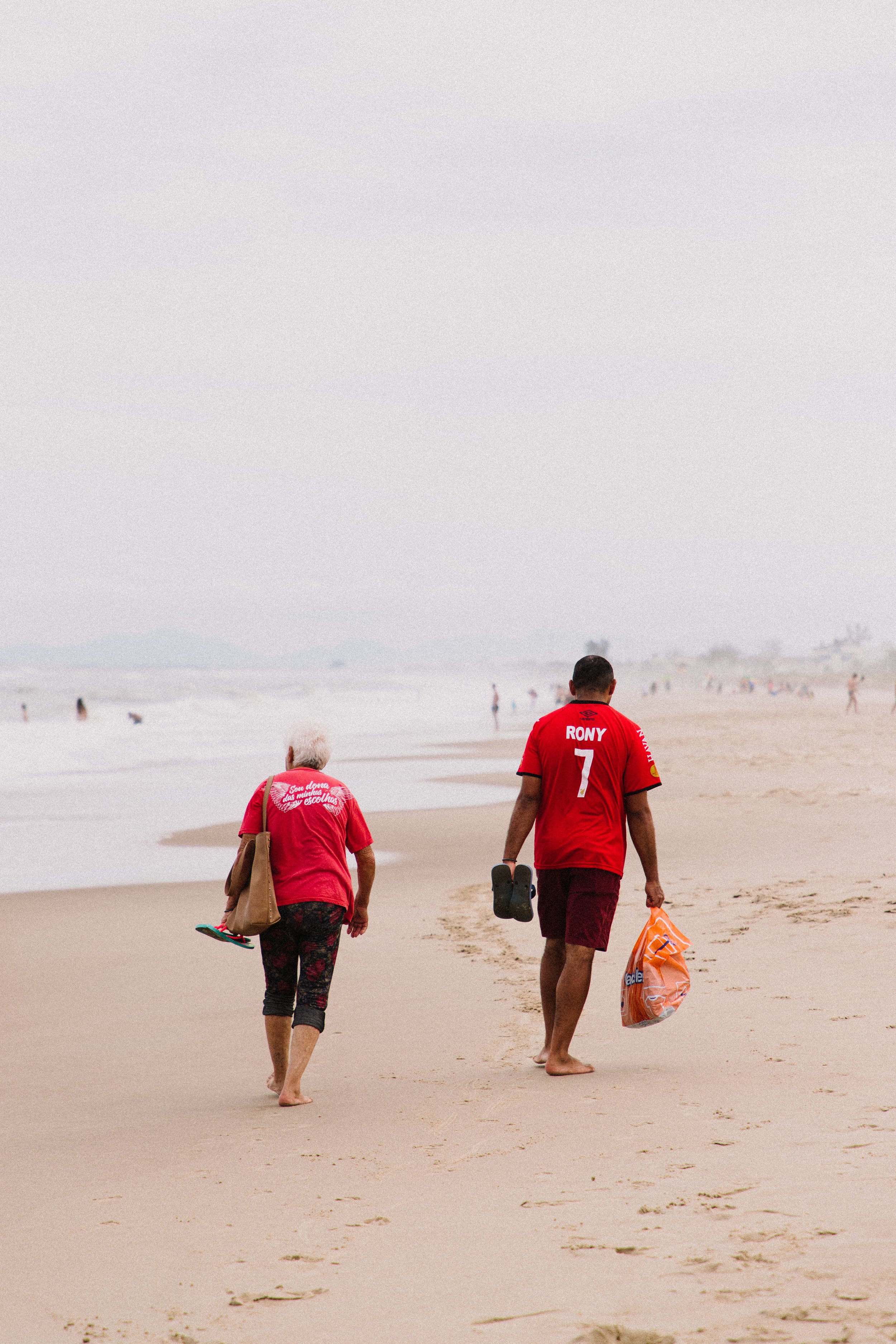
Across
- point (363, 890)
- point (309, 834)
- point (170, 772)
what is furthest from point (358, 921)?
point (170, 772)

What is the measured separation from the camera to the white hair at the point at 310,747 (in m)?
5.22

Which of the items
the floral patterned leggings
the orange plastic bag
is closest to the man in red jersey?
the orange plastic bag

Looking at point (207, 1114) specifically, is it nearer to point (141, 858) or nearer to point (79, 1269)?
point (79, 1269)

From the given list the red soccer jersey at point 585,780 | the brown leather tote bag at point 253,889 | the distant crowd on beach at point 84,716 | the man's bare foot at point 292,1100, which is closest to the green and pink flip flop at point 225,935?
the brown leather tote bag at point 253,889

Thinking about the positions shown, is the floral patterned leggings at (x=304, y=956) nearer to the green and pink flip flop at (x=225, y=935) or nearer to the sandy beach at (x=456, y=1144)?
the green and pink flip flop at (x=225, y=935)

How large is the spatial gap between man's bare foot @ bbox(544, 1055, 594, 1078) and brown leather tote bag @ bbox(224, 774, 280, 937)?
1334 mm

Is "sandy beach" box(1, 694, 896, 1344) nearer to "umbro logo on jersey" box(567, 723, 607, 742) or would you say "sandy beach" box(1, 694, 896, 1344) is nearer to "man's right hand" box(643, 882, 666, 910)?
"man's right hand" box(643, 882, 666, 910)

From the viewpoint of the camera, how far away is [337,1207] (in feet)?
12.2

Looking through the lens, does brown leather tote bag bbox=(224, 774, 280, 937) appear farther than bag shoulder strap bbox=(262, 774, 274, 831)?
No

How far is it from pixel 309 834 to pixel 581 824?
115 centimetres

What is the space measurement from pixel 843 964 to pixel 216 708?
Answer: 50794 mm

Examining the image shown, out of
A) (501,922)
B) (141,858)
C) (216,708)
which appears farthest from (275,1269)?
(216,708)

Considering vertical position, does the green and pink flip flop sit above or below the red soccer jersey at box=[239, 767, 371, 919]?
below

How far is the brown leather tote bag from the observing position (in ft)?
16.0
